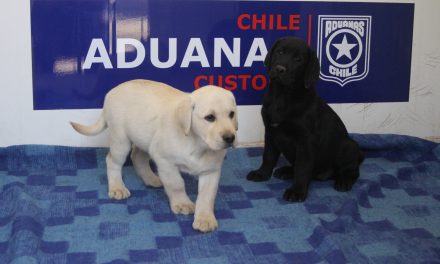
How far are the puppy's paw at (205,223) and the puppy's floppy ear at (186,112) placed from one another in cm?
35

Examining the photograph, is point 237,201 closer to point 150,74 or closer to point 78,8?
point 150,74

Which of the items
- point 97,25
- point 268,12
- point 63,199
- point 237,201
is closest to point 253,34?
point 268,12

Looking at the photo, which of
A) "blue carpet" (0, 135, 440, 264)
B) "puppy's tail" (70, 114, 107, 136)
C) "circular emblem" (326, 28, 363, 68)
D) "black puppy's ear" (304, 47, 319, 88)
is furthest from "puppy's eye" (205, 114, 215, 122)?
"circular emblem" (326, 28, 363, 68)

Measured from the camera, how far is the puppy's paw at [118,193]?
9.60ft

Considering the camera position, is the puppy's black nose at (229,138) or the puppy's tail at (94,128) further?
the puppy's tail at (94,128)

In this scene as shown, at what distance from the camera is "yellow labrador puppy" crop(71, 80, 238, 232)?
2492 mm

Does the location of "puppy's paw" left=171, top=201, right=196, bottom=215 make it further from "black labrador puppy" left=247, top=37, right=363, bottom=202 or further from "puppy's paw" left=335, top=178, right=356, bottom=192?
"puppy's paw" left=335, top=178, right=356, bottom=192

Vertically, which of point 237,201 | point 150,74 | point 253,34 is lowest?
point 237,201

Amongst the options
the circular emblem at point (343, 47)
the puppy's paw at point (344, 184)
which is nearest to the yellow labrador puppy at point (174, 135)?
the puppy's paw at point (344, 184)

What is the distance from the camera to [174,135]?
105 inches

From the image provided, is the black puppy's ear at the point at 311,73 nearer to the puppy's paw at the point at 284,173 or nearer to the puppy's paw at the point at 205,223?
the puppy's paw at the point at 284,173

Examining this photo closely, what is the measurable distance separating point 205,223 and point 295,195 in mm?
578

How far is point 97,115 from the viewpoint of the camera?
11.6ft

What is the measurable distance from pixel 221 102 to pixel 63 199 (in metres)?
0.95
